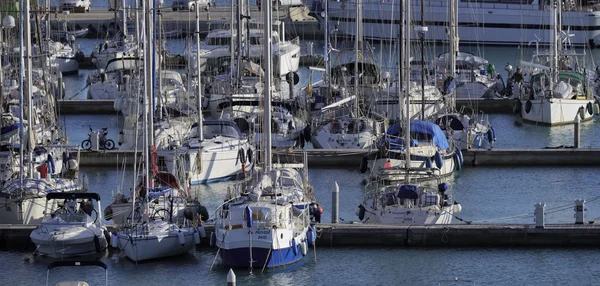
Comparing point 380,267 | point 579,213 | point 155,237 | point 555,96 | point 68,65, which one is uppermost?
point 68,65

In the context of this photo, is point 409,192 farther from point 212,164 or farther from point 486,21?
point 486,21

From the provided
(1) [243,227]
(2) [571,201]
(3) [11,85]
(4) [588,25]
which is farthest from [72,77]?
(1) [243,227]

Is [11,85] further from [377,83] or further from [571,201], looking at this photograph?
[571,201]

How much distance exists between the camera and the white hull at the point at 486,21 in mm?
98438

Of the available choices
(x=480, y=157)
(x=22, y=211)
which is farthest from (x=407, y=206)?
(x=480, y=157)

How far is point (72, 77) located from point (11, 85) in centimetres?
1871

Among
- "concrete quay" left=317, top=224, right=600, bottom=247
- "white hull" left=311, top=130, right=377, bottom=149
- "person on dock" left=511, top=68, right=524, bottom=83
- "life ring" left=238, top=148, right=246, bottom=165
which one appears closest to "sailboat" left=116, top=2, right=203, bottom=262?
"concrete quay" left=317, top=224, right=600, bottom=247

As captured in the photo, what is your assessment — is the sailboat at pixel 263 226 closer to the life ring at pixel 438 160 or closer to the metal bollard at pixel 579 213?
the metal bollard at pixel 579 213

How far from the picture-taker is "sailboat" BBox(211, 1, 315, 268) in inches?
1652

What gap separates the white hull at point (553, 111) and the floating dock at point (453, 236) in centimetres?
2396

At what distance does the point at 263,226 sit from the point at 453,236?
219 inches

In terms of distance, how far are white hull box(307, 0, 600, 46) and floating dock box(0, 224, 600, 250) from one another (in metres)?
53.0

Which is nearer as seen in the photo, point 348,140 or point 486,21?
point 348,140

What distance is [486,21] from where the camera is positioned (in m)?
101
